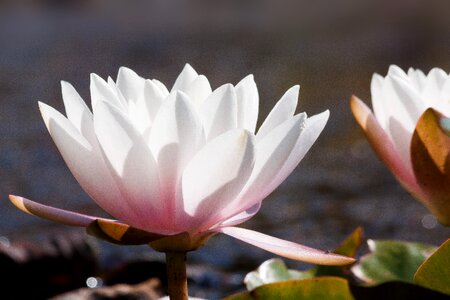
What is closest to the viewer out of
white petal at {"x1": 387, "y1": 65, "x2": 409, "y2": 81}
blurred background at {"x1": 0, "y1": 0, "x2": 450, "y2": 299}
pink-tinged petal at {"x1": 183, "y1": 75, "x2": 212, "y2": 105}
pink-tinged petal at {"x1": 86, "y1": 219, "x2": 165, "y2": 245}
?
pink-tinged petal at {"x1": 86, "y1": 219, "x2": 165, "y2": 245}

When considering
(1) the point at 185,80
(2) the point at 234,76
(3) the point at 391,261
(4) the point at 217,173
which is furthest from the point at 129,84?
(2) the point at 234,76

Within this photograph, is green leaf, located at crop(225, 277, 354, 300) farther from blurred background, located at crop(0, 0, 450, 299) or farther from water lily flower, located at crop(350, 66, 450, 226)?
→ blurred background, located at crop(0, 0, 450, 299)

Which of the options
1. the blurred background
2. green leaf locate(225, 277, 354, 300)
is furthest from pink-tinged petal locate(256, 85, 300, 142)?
the blurred background

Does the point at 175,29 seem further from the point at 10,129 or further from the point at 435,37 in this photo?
the point at 10,129

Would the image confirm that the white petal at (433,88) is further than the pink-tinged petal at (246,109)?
Yes

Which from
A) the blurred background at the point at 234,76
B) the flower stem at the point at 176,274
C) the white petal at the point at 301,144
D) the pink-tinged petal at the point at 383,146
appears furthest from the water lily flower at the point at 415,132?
the blurred background at the point at 234,76

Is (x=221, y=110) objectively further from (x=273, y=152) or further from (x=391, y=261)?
(x=391, y=261)

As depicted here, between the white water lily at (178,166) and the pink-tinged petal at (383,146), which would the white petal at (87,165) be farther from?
the pink-tinged petal at (383,146)

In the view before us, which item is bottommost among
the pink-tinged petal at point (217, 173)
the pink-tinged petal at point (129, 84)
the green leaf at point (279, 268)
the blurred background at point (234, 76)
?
the pink-tinged petal at point (217, 173)
